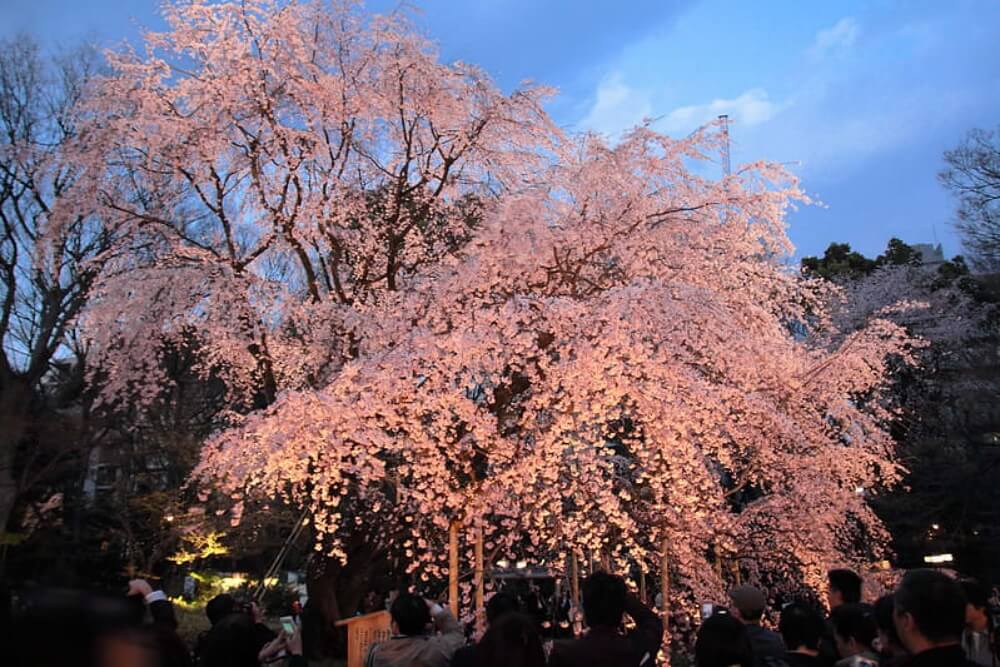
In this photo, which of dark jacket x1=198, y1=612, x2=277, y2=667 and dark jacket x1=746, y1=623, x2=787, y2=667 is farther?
dark jacket x1=746, y1=623, x2=787, y2=667

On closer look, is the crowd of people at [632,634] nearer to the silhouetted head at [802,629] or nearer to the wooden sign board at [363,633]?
the silhouetted head at [802,629]

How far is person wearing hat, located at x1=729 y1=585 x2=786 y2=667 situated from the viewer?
3.85 m

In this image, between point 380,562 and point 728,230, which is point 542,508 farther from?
point 728,230

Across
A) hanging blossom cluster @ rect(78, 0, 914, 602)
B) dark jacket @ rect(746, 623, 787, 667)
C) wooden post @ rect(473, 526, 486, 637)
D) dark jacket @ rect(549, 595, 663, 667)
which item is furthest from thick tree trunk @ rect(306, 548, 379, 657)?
dark jacket @ rect(746, 623, 787, 667)

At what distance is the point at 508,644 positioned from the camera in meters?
3.54

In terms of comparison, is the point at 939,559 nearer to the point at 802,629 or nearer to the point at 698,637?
the point at 802,629

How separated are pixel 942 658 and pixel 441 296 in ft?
24.4

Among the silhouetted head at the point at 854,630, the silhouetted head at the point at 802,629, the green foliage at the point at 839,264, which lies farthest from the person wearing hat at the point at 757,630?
the green foliage at the point at 839,264

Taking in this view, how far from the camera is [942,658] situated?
2.44 m

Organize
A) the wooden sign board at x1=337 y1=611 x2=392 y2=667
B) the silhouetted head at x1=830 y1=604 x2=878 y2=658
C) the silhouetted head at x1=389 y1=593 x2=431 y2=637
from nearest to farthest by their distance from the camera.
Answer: the silhouetted head at x1=830 y1=604 x2=878 y2=658 < the silhouetted head at x1=389 y1=593 x2=431 y2=637 < the wooden sign board at x1=337 y1=611 x2=392 y2=667

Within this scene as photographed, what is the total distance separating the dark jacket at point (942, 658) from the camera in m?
2.43

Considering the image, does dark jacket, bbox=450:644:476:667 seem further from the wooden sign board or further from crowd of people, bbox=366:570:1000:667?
the wooden sign board

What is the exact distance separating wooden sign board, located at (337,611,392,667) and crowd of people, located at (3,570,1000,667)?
219 centimetres

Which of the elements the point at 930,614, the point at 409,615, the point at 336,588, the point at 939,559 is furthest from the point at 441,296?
the point at 939,559
